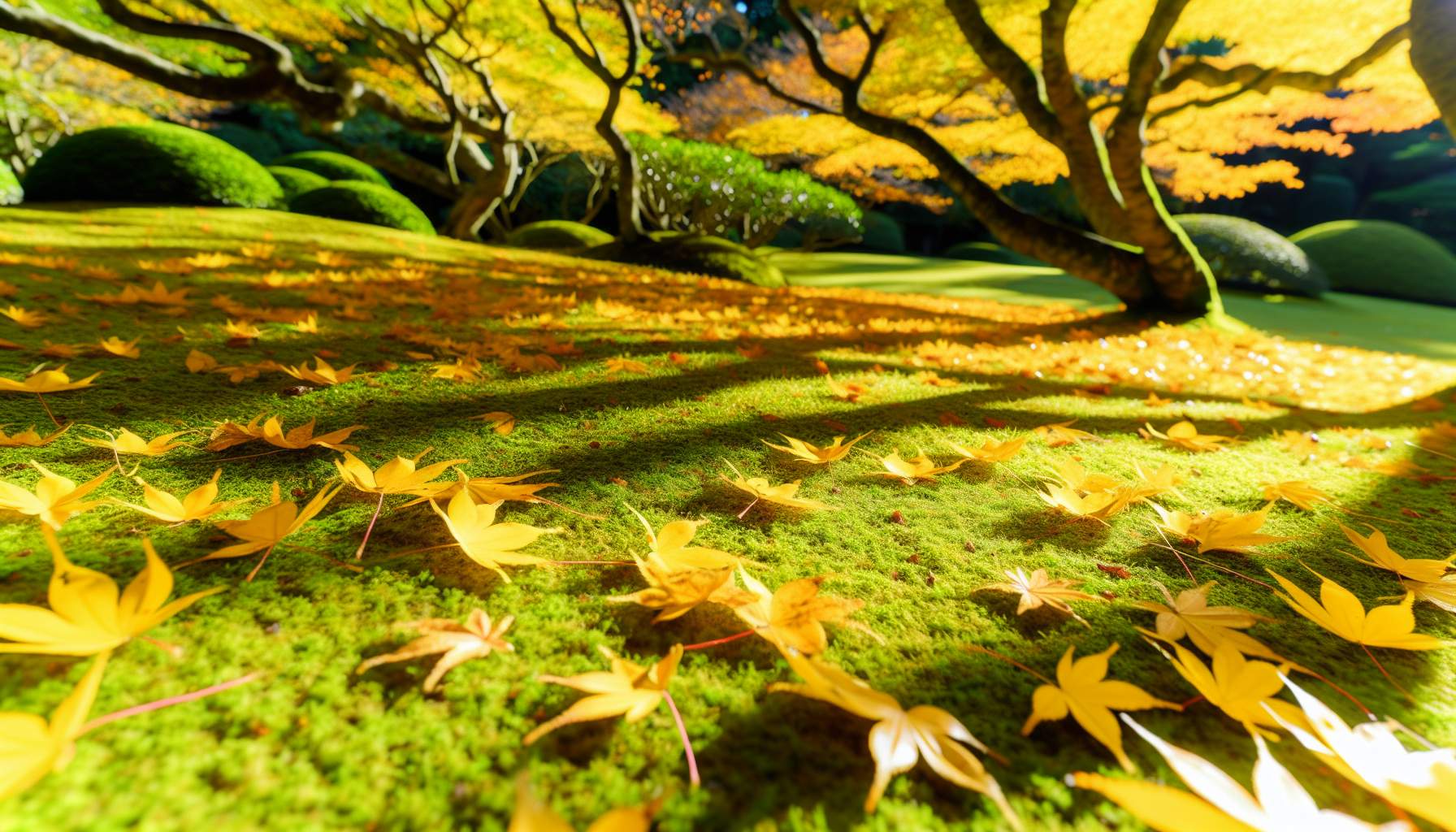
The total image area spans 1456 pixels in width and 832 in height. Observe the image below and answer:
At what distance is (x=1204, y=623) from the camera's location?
0.75 metres

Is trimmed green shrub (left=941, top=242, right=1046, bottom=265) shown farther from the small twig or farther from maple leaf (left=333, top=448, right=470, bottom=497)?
the small twig

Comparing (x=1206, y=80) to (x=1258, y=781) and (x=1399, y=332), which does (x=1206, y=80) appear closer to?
(x=1399, y=332)

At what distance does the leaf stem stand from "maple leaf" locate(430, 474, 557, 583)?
0.27 metres

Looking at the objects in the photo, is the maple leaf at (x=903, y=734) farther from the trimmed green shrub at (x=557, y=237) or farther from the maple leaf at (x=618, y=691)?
the trimmed green shrub at (x=557, y=237)

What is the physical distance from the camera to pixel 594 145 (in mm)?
12609

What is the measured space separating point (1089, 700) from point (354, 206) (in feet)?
33.6

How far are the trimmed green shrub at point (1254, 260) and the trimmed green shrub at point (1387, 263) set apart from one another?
105 inches

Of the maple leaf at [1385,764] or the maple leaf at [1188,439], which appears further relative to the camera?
the maple leaf at [1188,439]

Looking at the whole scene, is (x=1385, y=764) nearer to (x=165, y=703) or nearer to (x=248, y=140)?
(x=165, y=703)

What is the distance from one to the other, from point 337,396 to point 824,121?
37.6 feet

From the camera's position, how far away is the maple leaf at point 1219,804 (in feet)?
1.46

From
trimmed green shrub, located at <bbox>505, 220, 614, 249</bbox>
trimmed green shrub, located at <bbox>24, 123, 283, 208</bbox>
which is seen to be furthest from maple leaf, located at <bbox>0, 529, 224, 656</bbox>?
trimmed green shrub, located at <bbox>505, 220, 614, 249</bbox>

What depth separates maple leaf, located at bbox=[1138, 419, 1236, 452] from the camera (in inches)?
66.2

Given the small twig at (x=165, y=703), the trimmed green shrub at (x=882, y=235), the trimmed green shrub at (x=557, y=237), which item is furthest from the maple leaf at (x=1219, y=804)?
the trimmed green shrub at (x=882, y=235)
